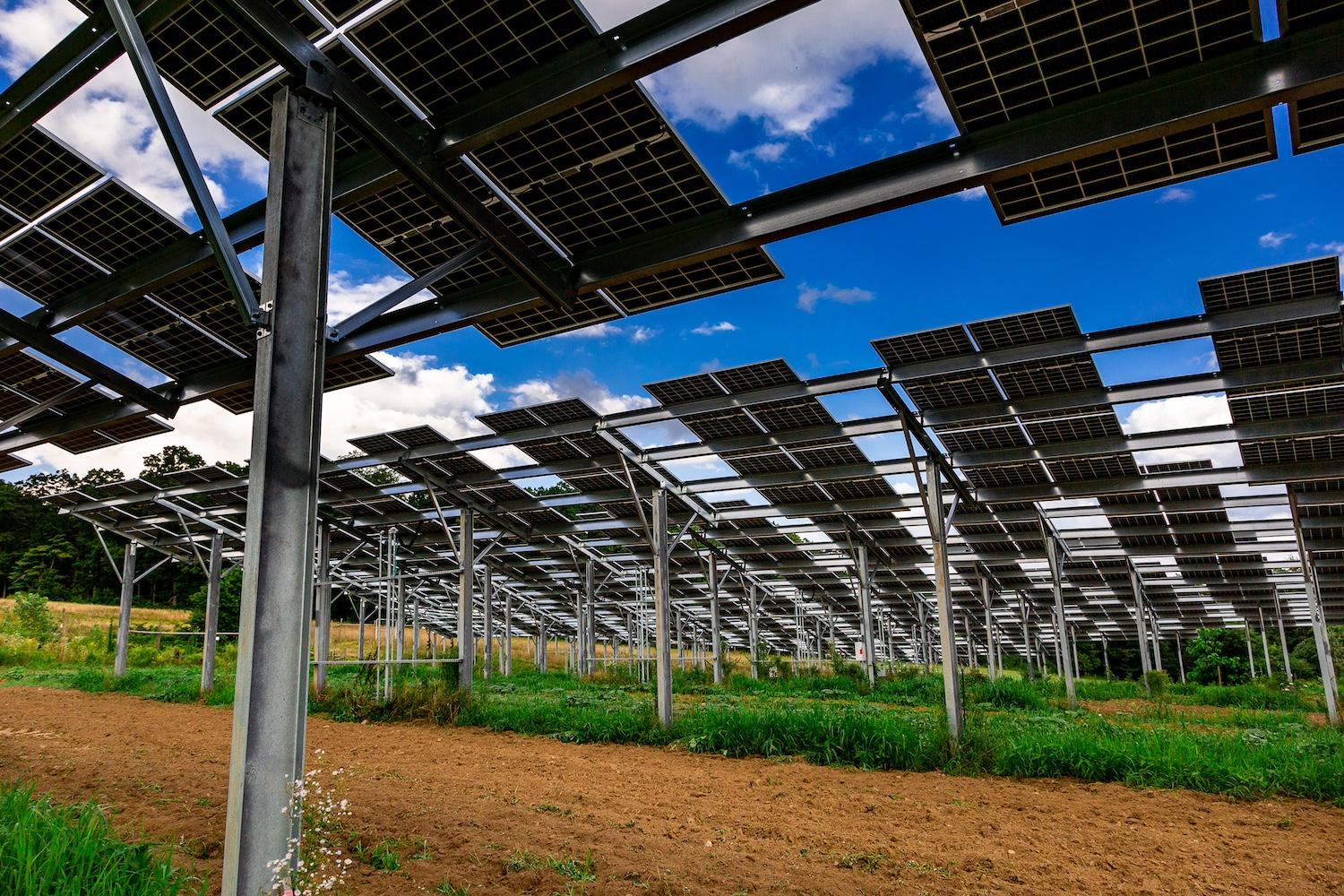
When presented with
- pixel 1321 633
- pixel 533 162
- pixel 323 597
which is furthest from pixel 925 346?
pixel 323 597

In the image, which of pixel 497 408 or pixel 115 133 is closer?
pixel 115 133

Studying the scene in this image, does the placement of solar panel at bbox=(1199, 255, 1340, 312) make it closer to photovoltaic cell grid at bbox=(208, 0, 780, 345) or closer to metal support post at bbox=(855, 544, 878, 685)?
photovoltaic cell grid at bbox=(208, 0, 780, 345)

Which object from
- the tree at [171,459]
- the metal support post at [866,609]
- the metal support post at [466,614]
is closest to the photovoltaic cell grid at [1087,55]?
the metal support post at [466,614]

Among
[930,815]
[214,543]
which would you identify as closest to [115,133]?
[930,815]

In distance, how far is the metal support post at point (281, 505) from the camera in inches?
170

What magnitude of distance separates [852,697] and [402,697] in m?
13.0

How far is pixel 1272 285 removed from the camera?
975 cm

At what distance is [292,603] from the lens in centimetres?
459

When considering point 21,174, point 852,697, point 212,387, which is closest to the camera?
point 21,174

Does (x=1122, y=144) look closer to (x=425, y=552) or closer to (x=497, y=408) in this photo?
(x=497, y=408)

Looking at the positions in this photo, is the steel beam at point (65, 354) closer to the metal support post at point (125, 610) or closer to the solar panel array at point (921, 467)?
the solar panel array at point (921, 467)

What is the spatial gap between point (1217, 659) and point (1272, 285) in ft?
145

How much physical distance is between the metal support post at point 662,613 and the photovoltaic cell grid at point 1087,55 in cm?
1142

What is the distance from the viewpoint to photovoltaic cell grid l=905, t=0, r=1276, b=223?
5.30 m
